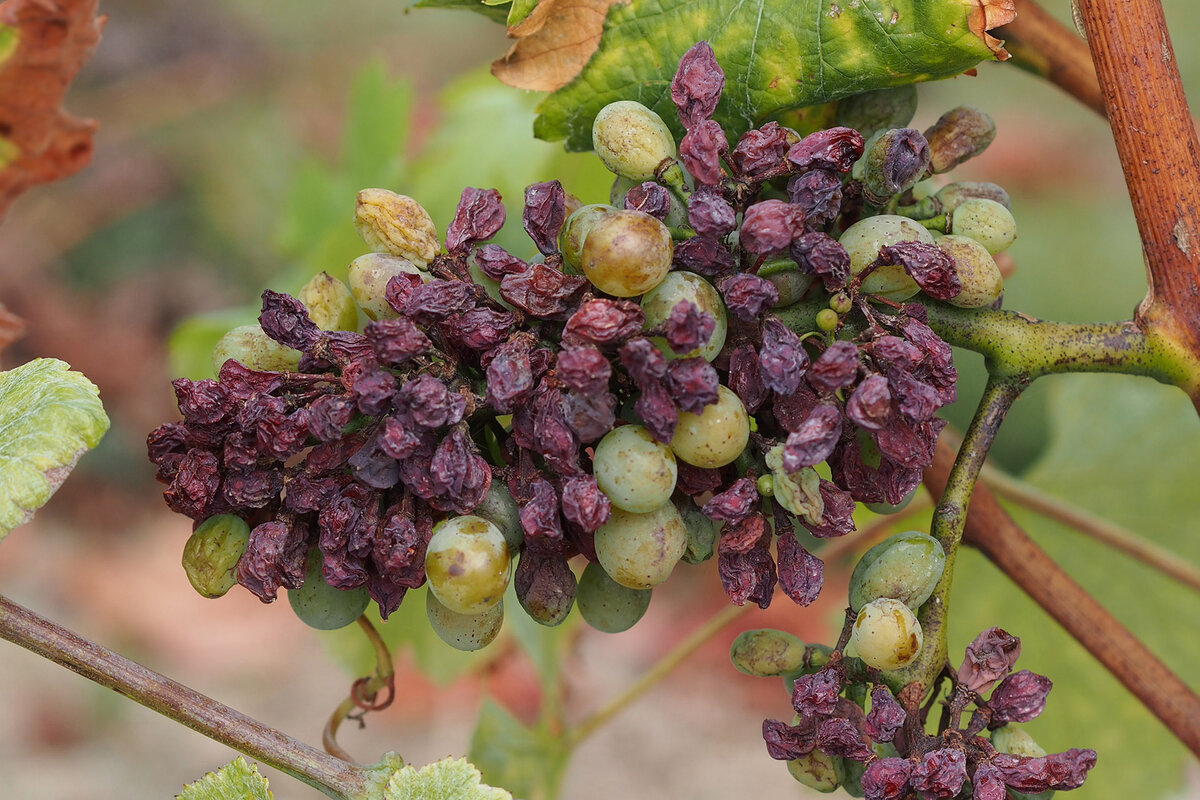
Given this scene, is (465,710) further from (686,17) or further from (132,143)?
(686,17)

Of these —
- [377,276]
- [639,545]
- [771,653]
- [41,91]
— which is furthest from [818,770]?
[41,91]

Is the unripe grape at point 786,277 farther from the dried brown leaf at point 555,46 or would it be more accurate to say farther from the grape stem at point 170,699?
the grape stem at point 170,699

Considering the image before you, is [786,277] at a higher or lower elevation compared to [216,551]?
higher

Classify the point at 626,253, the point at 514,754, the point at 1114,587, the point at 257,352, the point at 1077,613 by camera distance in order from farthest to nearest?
the point at 1114,587 → the point at 514,754 → the point at 1077,613 → the point at 257,352 → the point at 626,253

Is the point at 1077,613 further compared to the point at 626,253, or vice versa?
the point at 1077,613

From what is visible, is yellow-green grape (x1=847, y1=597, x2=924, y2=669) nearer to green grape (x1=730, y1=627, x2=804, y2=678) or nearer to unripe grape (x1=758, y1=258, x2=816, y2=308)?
green grape (x1=730, y1=627, x2=804, y2=678)

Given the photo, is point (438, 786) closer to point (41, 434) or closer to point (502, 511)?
point (502, 511)

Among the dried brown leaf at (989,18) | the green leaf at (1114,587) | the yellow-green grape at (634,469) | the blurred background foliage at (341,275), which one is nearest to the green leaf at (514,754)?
the blurred background foliage at (341,275)
